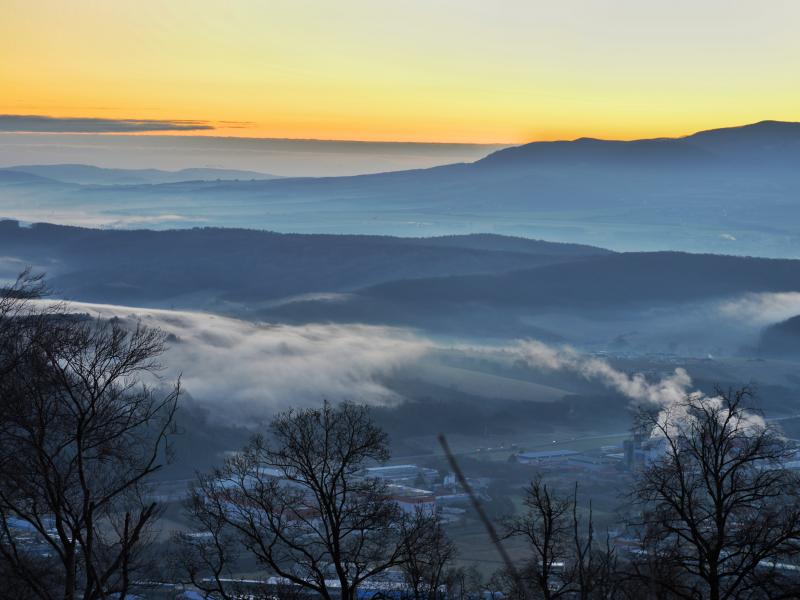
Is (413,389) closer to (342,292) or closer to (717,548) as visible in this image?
(342,292)

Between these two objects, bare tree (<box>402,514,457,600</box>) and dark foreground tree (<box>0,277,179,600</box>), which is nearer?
dark foreground tree (<box>0,277,179,600</box>)

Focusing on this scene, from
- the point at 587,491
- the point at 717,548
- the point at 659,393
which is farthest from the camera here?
the point at 659,393

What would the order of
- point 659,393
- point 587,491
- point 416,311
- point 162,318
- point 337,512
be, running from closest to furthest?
1. point 337,512
2. point 587,491
3. point 659,393
4. point 162,318
5. point 416,311

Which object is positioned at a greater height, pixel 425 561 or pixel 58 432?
pixel 58 432

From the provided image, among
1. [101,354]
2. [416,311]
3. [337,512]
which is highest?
[101,354]

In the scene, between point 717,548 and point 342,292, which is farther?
point 342,292

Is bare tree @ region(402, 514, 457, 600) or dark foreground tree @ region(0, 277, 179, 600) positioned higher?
dark foreground tree @ region(0, 277, 179, 600)

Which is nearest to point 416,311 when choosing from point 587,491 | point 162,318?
point 162,318

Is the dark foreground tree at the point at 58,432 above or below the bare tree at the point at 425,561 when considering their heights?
above

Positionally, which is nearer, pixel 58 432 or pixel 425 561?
pixel 58 432

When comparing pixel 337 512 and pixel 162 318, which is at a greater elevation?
pixel 337 512

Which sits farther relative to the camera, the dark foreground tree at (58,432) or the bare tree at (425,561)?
the bare tree at (425,561)
